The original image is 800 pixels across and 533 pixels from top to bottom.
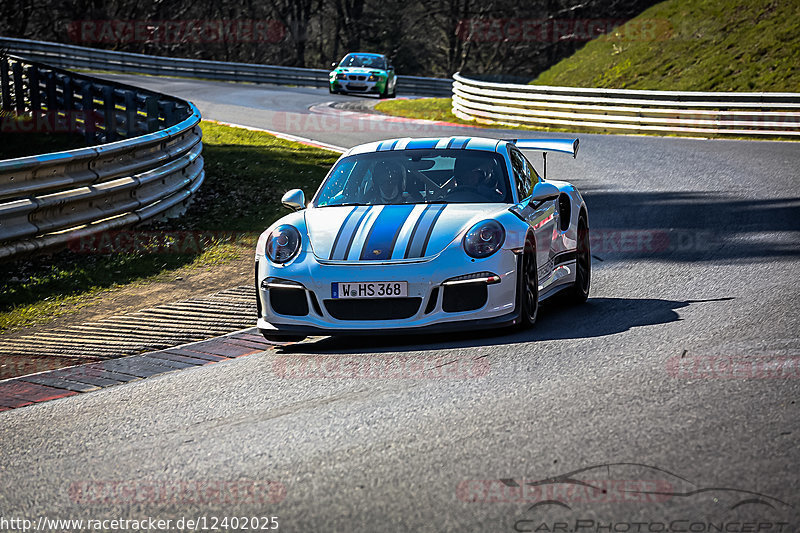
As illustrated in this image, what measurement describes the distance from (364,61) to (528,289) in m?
31.0

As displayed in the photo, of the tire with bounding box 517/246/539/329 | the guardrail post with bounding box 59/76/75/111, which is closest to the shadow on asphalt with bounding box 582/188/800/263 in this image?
the tire with bounding box 517/246/539/329

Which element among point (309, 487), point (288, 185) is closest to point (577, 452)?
point (309, 487)

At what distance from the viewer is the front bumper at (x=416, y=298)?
22.3 ft

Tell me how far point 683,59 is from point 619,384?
26424 mm

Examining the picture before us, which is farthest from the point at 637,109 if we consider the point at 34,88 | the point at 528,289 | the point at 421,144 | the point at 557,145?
the point at 528,289

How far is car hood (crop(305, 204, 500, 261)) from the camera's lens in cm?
692

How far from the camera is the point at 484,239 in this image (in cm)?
699

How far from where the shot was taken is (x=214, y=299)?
890 cm

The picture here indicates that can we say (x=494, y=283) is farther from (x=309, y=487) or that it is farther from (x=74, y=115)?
(x=74, y=115)

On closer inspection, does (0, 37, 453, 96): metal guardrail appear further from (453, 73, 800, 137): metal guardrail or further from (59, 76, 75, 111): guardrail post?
(59, 76, 75, 111): guardrail post

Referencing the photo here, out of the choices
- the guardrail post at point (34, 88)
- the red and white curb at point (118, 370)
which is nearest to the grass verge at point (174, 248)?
the red and white curb at point (118, 370)

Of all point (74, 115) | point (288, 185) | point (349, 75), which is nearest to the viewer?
point (288, 185)

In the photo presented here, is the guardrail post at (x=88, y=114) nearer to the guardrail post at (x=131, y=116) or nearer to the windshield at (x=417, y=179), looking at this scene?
the guardrail post at (x=131, y=116)

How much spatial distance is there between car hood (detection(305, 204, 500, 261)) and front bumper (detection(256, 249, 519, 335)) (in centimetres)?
10
